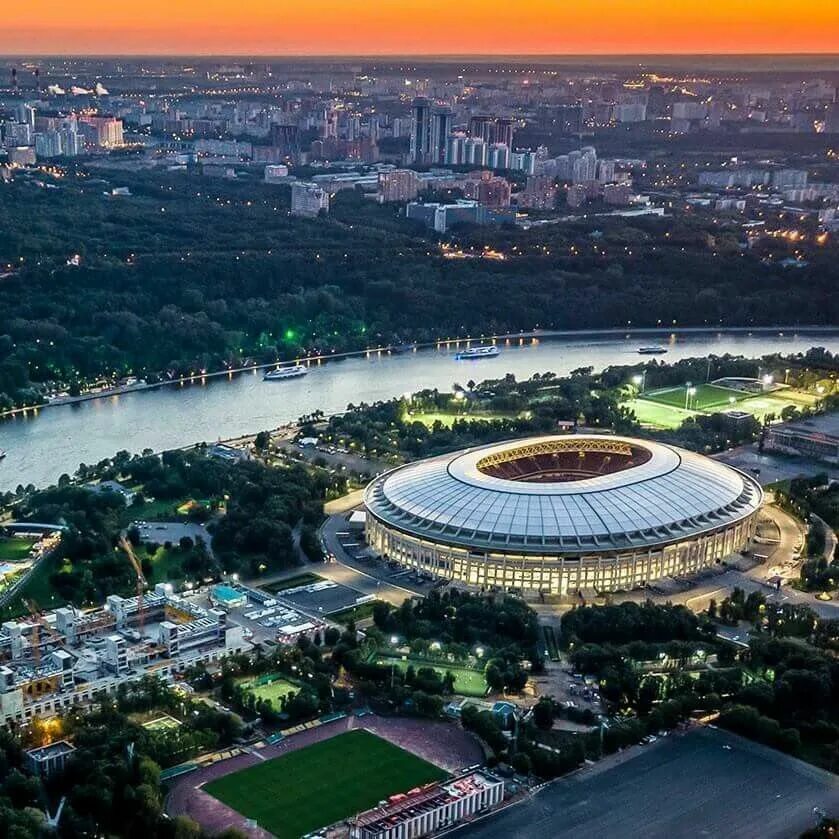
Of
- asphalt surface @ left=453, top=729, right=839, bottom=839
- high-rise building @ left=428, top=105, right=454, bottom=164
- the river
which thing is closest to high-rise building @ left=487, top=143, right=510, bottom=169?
high-rise building @ left=428, top=105, right=454, bottom=164

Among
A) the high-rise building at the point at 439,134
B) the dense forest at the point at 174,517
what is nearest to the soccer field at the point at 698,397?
the dense forest at the point at 174,517

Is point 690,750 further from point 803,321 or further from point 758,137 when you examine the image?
point 758,137

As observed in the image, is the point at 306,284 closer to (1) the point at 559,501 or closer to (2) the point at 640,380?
(2) the point at 640,380

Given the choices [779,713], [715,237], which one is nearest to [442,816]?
[779,713]

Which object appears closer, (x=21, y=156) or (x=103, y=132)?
(x=21, y=156)

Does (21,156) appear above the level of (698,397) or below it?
above

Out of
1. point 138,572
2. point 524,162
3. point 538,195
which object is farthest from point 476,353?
point 524,162

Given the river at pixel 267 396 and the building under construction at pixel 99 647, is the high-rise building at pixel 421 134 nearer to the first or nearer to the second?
the river at pixel 267 396
